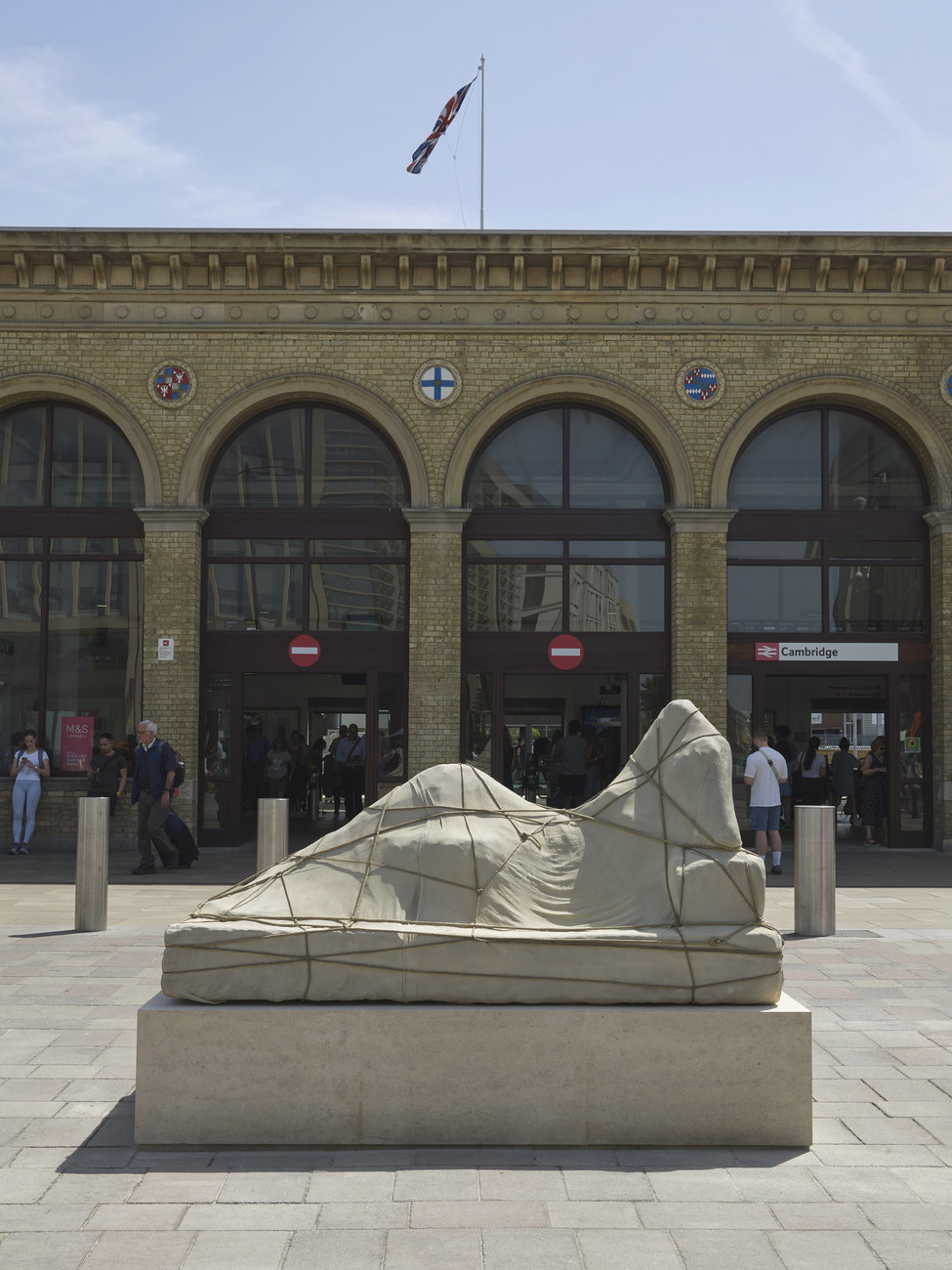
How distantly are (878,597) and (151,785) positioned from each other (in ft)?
32.7

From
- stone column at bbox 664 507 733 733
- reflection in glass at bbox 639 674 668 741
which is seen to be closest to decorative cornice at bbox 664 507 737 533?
stone column at bbox 664 507 733 733

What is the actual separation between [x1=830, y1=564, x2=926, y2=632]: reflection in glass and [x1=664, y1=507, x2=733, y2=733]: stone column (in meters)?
1.79

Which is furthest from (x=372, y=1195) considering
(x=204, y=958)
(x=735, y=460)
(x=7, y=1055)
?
(x=735, y=460)

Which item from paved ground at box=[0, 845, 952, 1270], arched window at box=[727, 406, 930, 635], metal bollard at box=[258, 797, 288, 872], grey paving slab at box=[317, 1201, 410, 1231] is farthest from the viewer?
arched window at box=[727, 406, 930, 635]

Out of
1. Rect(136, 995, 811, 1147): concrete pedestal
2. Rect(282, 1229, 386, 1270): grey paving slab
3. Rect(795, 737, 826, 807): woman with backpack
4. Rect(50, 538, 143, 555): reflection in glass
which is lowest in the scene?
Rect(282, 1229, 386, 1270): grey paving slab

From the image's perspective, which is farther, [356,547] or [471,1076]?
[356,547]

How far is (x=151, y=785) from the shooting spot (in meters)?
→ 13.7

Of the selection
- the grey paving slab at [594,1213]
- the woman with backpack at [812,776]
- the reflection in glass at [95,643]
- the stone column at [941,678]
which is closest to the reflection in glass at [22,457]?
the reflection in glass at [95,643]

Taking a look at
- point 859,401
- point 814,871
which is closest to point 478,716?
point 859,401

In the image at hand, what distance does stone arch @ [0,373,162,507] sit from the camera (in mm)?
16141

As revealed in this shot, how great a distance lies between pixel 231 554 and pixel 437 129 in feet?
23.3

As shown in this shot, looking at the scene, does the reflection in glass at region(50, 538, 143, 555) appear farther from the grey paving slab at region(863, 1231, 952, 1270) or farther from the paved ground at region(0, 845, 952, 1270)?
the grey paving slab at region(863, 1231, 952, 1270)

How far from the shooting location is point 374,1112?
4.68m

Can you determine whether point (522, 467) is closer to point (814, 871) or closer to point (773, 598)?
point (773, 598)
